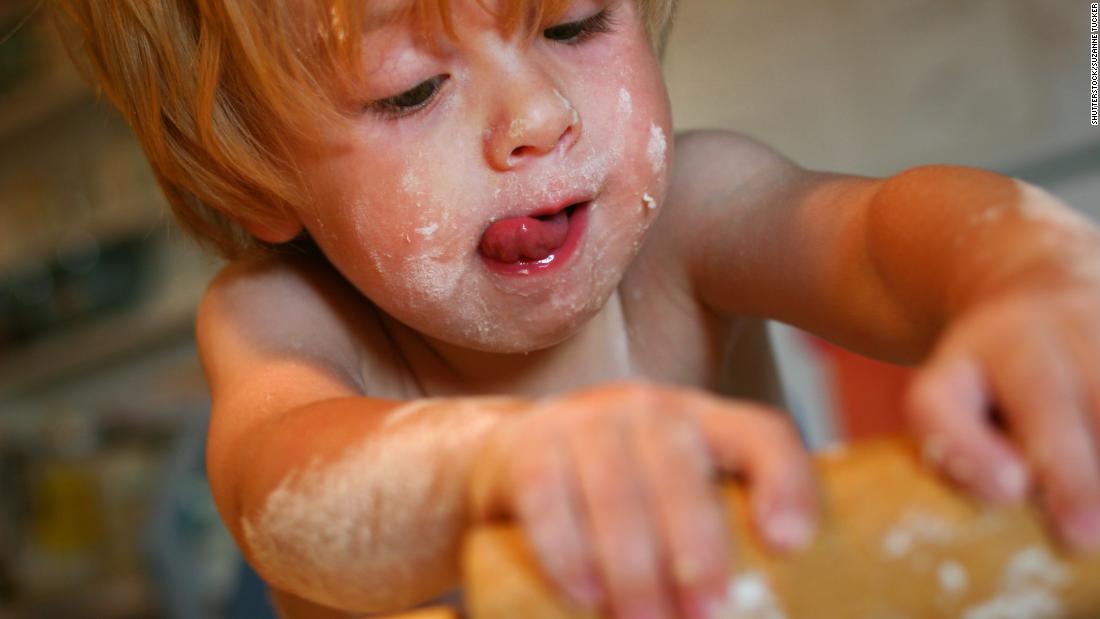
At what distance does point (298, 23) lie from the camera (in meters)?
0.64

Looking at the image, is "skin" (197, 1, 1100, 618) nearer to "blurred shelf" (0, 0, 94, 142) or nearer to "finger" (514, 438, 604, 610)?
"finger" (514, 438, 604, 610)

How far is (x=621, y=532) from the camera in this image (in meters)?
0.30

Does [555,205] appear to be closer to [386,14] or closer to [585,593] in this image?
[386,14]

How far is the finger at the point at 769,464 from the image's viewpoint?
298 millimetres

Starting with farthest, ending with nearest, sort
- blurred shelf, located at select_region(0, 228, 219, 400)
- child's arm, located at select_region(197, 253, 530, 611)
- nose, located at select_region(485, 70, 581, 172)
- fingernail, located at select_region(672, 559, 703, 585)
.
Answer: blurred shelf, located at select_region(0, 228, 219, 400)
nose, located at select_region(485, 70, 581, 172)
child's arm, located at select_region(197, 253, 530, 611)
fingernail, located at select_region(672, 559, 703, 585)

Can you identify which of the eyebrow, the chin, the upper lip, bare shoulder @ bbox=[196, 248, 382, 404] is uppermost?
the eyebrow

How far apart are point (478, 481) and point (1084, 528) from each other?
7.0 inches

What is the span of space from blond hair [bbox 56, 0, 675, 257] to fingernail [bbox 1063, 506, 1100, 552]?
420 mm

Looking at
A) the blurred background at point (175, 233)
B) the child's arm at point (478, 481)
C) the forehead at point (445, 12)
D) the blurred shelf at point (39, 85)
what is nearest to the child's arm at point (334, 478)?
the child's arm at point (478, 481)

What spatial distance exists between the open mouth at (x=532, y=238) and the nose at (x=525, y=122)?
0.04 m

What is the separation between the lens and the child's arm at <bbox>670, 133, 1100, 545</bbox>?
0.31m
